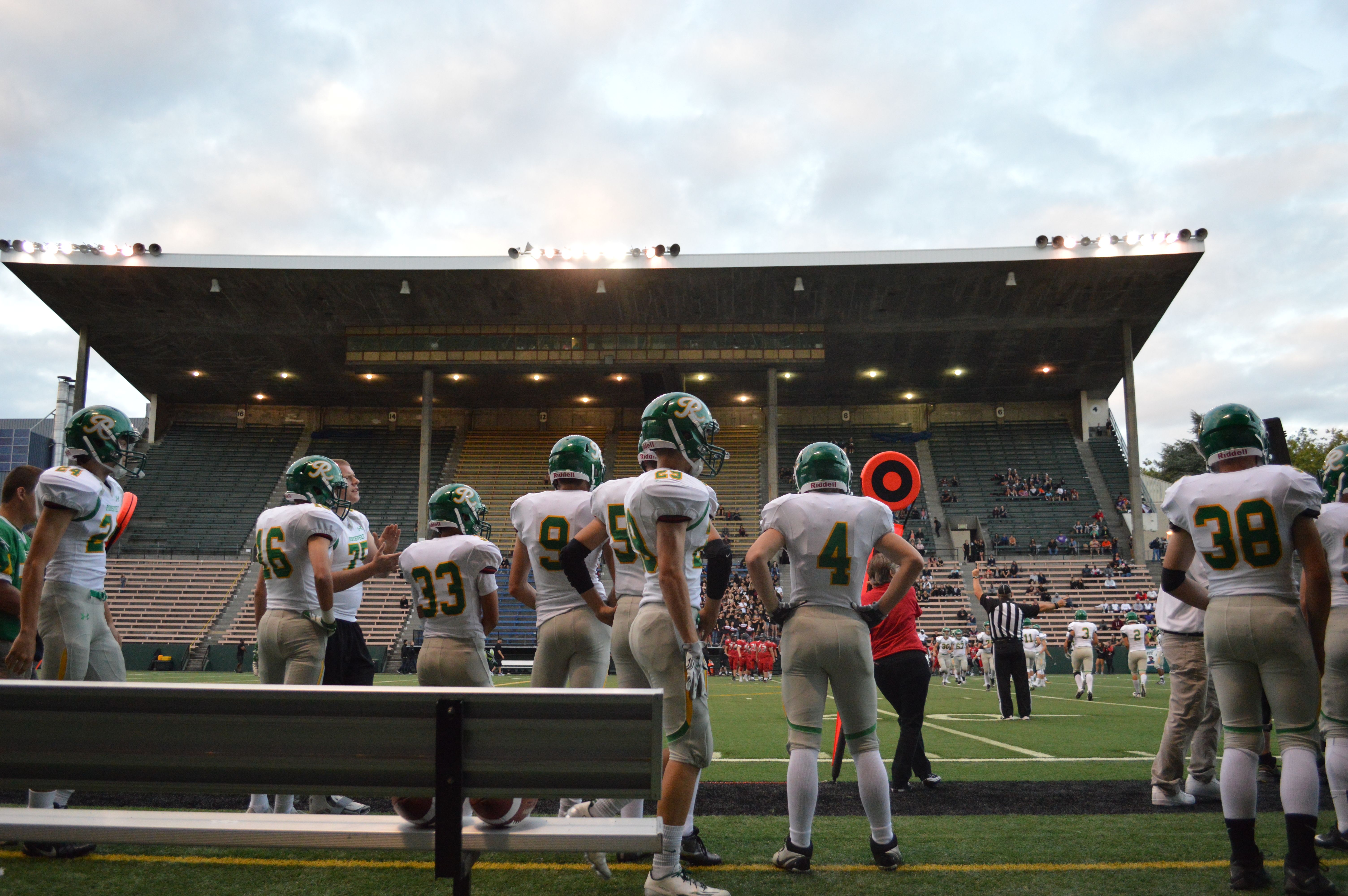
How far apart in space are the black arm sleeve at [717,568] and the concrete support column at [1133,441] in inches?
1204

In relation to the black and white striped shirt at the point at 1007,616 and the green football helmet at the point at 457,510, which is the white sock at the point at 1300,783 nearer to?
the green football helmet at the point at 457,510

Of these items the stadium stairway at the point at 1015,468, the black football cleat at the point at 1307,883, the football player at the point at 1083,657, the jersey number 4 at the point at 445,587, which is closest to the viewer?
the black football cleat at the point at 1307,883

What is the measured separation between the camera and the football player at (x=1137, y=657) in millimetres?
16719

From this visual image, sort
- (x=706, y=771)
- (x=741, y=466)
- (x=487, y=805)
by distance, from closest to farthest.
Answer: (x=487, y=805) < (x=706, y=771) < (x=741, y=466)

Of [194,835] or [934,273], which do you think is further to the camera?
[934,273]

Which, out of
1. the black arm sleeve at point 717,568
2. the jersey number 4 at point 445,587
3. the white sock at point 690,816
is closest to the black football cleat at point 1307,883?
the white sock at point 690,816

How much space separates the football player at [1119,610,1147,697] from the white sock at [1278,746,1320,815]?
14299 millimetres

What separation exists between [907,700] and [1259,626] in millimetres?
3026

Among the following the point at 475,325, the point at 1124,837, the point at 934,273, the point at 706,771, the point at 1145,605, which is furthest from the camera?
the point at 475,325

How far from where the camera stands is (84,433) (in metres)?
4.71

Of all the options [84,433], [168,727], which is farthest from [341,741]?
[84,433]

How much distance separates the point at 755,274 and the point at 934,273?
226 inches

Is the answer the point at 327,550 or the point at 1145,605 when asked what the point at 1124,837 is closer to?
the point at 327,550

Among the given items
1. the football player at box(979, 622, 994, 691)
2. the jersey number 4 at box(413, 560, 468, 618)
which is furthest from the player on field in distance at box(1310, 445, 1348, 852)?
the football player at box(979, 622, 994, 691)
